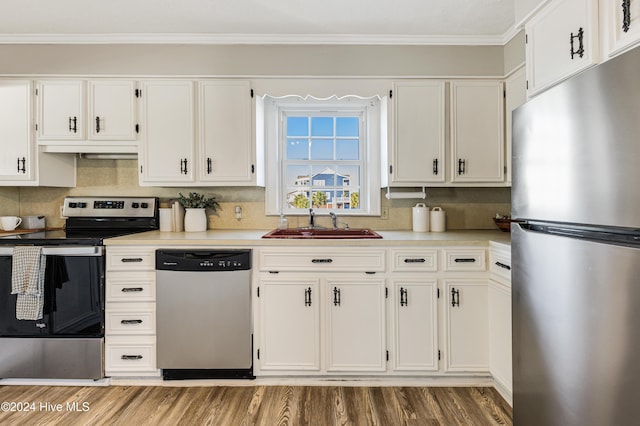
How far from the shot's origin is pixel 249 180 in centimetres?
277

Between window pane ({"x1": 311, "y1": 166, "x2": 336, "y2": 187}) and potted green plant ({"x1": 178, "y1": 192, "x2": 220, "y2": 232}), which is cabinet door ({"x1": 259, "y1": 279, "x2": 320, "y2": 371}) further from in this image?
window pane ({"x1": 311, "y1": 166, "x2": 336, "y2": 187})

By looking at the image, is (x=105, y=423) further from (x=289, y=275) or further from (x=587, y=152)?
(x=587, y=152)

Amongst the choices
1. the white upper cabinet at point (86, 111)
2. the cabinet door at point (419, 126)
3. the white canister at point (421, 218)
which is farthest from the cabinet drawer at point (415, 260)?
the white upper cabinet at point (86, 111)

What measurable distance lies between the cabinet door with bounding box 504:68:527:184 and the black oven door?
9.53ft

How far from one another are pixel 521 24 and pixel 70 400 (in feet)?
11.2

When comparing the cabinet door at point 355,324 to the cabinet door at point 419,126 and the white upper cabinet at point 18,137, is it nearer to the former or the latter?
the cabinet door at point 419,126

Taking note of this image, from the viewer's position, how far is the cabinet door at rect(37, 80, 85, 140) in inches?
107

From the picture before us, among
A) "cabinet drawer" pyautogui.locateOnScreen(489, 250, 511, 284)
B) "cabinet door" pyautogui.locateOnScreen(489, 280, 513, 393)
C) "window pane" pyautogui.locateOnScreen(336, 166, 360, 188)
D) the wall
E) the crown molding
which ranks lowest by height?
"cabinet door" pyautogui.locateOnScreen(489, 280, 513, 393)

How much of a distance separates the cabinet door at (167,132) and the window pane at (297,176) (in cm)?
81

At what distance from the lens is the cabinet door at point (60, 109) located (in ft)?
8.89

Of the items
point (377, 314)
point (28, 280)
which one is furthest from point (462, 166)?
point (28, 280)

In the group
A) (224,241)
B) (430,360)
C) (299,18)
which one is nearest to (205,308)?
(224,241)

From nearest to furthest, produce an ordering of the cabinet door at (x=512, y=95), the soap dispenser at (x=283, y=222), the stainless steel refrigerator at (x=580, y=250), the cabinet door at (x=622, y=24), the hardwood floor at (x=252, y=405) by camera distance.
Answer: the stainless steel refrigerator at (x=580, y=250), the cabinet door at (x=622, y=24), the hardwood floor at (x=252, y=405), the cabinet door at (x=512, y=95), the soap dispenser at (x=283, y=222)

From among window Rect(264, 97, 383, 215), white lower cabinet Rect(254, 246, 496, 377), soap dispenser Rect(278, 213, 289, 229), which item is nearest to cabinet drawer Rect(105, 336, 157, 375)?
white lower cabinet Rect(254, 246, 496, 377)
